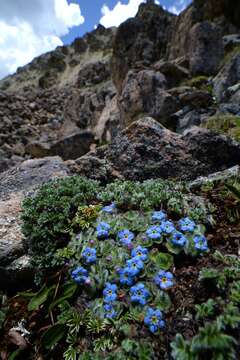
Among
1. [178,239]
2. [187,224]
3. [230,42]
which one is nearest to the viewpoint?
[178,239]

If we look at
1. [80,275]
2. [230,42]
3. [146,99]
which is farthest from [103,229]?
[230,42]

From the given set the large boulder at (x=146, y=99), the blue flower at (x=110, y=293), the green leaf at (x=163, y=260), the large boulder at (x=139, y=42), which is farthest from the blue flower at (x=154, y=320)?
the large boulder at (x=139, y=42)

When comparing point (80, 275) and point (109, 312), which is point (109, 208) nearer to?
point (80, 275)

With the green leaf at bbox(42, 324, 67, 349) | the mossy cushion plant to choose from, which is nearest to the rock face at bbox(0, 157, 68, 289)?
the mossy cushion plant

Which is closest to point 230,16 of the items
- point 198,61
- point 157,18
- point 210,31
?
point 157,18

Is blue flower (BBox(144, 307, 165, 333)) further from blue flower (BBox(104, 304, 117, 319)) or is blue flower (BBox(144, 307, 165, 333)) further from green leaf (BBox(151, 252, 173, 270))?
green leaf (BBox(151, 252, 173, 270))

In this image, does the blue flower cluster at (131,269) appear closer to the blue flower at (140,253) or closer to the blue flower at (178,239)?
the blue flower at (140,253)
